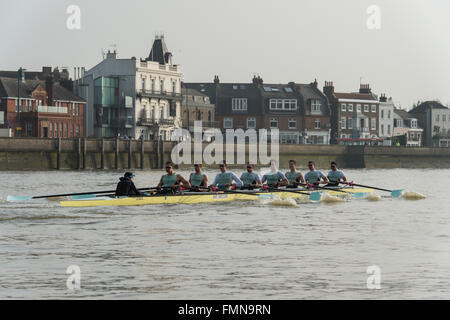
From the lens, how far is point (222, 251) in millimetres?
23016

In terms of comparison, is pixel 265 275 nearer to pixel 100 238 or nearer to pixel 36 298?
pixel 36 298

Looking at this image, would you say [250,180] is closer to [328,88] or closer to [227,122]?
[227,122]

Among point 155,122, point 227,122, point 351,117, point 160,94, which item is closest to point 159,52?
point 160,94

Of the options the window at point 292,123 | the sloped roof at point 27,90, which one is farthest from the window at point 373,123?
the sloped roof at point 27,90

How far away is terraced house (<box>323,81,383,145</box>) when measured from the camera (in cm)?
12469

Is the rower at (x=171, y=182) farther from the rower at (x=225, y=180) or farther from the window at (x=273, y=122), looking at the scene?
the window at (x=273, y=122)

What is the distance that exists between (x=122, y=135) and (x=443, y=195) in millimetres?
58781

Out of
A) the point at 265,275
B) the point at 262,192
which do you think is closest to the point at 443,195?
the point at 262,192

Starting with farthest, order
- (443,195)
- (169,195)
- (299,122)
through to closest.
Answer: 1. (299,122)
2. (443,195)
3. (169,195)

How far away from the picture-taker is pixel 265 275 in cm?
1933

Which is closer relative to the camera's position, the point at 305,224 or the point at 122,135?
the point at 305,224

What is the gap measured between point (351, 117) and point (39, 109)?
179ft

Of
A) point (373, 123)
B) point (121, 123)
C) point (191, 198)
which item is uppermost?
point (373, 123)

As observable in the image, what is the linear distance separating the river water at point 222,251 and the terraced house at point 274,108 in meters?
83.0
